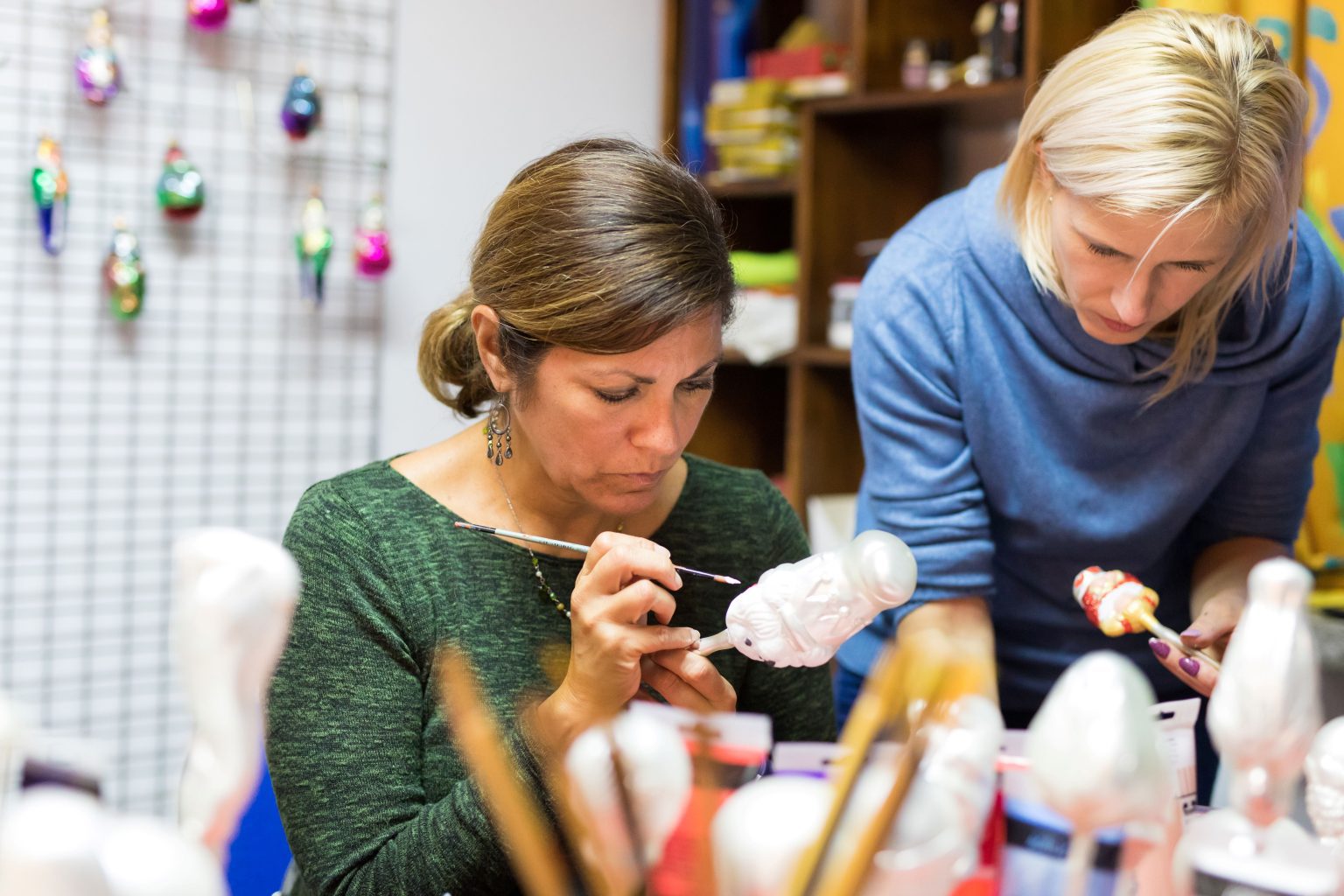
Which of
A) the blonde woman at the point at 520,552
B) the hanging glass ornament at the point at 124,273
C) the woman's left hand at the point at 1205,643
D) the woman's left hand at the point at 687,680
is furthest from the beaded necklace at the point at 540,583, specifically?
the hanging glass ornament at the point at 124,273

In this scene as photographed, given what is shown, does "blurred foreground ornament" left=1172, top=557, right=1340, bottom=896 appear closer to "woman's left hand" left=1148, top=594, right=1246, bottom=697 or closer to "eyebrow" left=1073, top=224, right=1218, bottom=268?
"woman's left hand" left=1148, top=594, right=1246, bottom=697

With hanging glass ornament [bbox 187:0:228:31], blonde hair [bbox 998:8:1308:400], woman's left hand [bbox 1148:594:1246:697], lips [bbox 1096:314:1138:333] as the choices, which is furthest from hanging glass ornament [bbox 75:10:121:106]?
woman's left hand [bbox 1148:594:1246:697]

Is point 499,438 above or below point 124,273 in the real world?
below

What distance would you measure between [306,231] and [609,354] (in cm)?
160

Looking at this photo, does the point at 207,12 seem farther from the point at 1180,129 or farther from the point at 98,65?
the point at 1180,129

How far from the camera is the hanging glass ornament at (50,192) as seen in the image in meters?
2.19

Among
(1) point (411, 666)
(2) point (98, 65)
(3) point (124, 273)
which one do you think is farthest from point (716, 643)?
(2) point (98, 65)

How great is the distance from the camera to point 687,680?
3.26 feet

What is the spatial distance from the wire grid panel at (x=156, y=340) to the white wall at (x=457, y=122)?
0.22ft

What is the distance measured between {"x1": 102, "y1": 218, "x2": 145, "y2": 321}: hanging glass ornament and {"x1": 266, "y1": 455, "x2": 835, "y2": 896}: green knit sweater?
1.25 m

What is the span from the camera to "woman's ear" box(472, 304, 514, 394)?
3.89ft

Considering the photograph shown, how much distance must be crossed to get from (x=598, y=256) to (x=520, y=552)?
1.08 feet

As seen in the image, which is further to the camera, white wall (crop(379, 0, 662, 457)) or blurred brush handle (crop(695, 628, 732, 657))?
white wall (crop(379, 0, 662, 457))

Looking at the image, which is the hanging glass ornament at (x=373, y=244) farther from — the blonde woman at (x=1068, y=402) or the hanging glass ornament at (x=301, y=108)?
the blonde woman at (x=1068, y=402)
